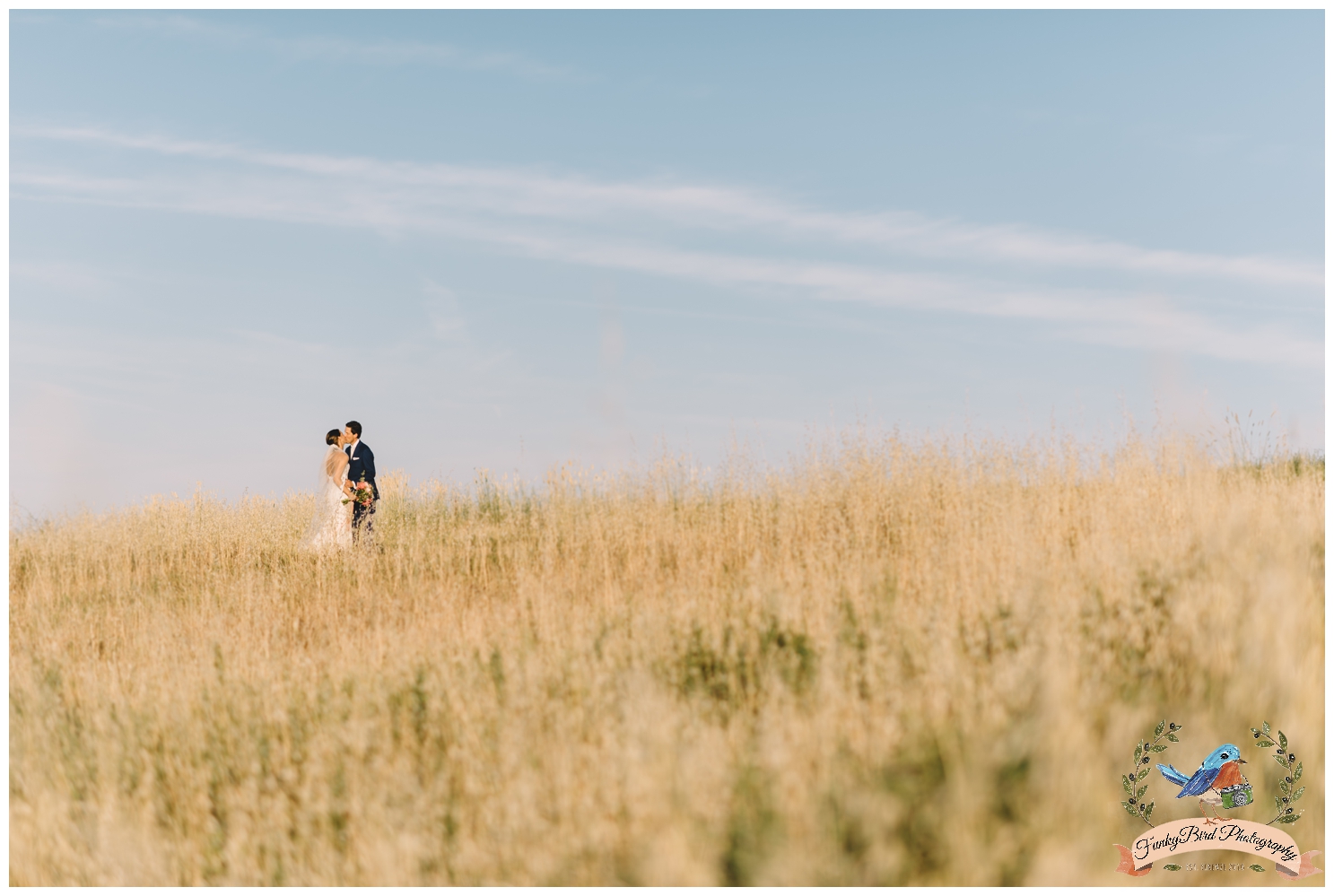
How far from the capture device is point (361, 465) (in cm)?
1209

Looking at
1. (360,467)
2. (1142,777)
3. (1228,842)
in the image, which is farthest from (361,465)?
(1228,842)

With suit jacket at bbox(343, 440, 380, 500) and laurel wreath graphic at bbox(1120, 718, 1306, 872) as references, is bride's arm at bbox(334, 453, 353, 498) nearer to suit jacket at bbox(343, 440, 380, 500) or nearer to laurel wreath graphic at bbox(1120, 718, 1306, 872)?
suit jacket at bbox(343, 440, 380, 500)

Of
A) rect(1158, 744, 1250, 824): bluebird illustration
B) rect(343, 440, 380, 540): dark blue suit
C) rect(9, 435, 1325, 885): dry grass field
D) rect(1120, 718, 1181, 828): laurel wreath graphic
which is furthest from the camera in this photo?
rect(343, 440, 380, 540): dark blue suit

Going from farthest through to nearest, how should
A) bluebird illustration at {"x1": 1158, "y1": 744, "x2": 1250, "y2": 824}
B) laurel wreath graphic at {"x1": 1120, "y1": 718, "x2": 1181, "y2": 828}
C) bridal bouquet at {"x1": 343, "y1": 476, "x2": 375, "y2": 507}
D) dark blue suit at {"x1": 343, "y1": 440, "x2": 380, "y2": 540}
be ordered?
dark blue suit at {"x1": 343, "y1": 440, "x2": 380, "y2": 540} < bridal bouquet at {"x1": 343, "y1": 476, "x2": 375, "y2": 507} < bluebird illustration at {"x1": 1158, "y1": 744, "x2": 1250, "y2": 824} < laurel wreath graphic at {"x1": 1120, "y1": 718, "x2": 1181, "y2": 828}

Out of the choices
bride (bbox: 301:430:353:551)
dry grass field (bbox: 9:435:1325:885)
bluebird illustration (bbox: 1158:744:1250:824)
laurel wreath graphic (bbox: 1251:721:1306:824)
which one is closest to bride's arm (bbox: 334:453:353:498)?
bride (bbox: 301:430:353:551)

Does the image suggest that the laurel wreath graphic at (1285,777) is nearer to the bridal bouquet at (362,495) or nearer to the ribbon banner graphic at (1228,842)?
the ribbon banner graphic at (1228,842)

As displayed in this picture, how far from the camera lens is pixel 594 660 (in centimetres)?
512

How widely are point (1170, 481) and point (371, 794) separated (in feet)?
24.1

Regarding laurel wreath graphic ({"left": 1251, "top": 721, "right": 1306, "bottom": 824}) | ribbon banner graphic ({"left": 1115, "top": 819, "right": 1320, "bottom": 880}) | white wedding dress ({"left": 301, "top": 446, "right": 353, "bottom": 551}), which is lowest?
ribbon banner graphic ({"left": 1115, "top": 819, "right": 1320, "bottom": 880})

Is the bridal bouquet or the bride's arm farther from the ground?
the bride's arm

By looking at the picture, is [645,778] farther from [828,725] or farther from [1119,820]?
[1119,820]

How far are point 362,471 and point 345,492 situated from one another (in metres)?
0.39

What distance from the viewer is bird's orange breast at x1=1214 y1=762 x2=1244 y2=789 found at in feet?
12.9

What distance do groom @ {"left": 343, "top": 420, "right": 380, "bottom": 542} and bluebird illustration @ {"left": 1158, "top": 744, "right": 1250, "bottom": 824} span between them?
1024 centimetres
